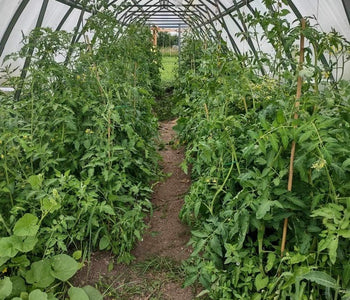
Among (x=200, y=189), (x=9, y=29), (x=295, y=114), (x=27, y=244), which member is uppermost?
(x=9, y=29)

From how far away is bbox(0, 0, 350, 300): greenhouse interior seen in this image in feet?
5.48

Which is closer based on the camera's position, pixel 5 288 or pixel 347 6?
pixel 5 288

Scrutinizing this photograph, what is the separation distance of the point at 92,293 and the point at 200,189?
91cm

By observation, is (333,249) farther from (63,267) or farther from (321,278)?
(63,267)

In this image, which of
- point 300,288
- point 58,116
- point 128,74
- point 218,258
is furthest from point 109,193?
point 128,74

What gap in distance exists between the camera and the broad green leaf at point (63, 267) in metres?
2.03

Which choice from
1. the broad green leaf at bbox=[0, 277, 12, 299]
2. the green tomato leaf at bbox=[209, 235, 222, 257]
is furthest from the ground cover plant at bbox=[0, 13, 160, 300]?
the green tomato leaf at bbox=[209, 235, 222, 257]

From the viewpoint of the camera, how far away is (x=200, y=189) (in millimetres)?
2346

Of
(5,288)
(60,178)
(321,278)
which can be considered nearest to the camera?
(321,278)

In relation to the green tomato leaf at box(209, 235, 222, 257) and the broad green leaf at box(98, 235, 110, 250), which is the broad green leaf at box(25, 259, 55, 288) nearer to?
the broad green leaf at box(98, 235, 110, 250)

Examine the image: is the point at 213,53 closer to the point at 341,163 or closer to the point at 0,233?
the point at 341,163

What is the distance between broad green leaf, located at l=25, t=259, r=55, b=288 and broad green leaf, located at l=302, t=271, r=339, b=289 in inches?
54.2

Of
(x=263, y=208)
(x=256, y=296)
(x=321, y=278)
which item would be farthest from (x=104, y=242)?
(x=321, y=278)

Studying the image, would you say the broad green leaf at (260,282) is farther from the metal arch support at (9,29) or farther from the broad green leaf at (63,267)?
the metal arch support at (9,29)
